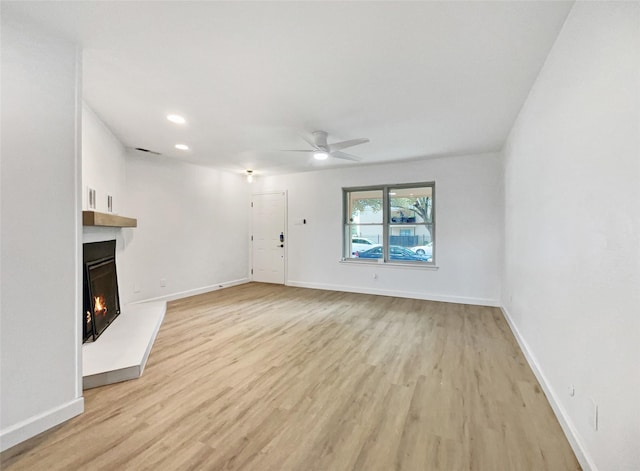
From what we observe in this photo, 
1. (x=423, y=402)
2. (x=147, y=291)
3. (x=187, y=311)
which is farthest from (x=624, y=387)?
(x=147, y=291)

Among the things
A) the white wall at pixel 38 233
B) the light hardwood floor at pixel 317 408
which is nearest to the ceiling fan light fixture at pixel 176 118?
the white wall at pixel 38 233

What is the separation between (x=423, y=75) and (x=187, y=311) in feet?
14.2

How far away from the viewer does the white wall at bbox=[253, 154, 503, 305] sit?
4.65 m

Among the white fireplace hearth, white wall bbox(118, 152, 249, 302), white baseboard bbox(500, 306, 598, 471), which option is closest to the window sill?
white baseboard bbox(500, 306, 598, 471)

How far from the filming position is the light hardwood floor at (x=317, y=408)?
1.54 meters

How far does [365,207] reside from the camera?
5.78 meters

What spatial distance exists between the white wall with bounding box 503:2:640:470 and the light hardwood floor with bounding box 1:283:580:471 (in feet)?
1.30

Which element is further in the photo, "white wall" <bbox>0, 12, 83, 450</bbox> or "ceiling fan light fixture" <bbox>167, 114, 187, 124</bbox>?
"ceiling fan light fixture" <bbox>167, 114, 187, 124</bbox>

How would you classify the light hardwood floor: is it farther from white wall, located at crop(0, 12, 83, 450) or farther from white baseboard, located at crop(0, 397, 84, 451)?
white wall, located at crop(0, 12, 83, 450)

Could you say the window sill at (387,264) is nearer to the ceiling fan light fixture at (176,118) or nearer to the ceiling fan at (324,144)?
the ceiling fan at (324,144)

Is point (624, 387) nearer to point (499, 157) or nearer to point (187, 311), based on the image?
point (499, 157)

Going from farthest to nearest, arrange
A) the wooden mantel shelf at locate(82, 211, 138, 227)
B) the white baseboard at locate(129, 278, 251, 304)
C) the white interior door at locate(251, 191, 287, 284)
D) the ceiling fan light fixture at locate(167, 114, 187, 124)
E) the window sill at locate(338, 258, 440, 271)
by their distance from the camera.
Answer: the white interior door at locate(251, 191, 287, 284), the window sill at locate(338, 258, 440, 271), the white baseboard at locate(129, 278, 251, 304), the ceiling fan light fixture at locate(167, 114, 187, 124), the wooden mantel shelf at locate(82, 211, 138, 227)

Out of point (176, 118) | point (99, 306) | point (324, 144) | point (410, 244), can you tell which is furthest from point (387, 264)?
point (99, 306)

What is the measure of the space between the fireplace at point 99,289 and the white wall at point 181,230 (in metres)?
0.49
